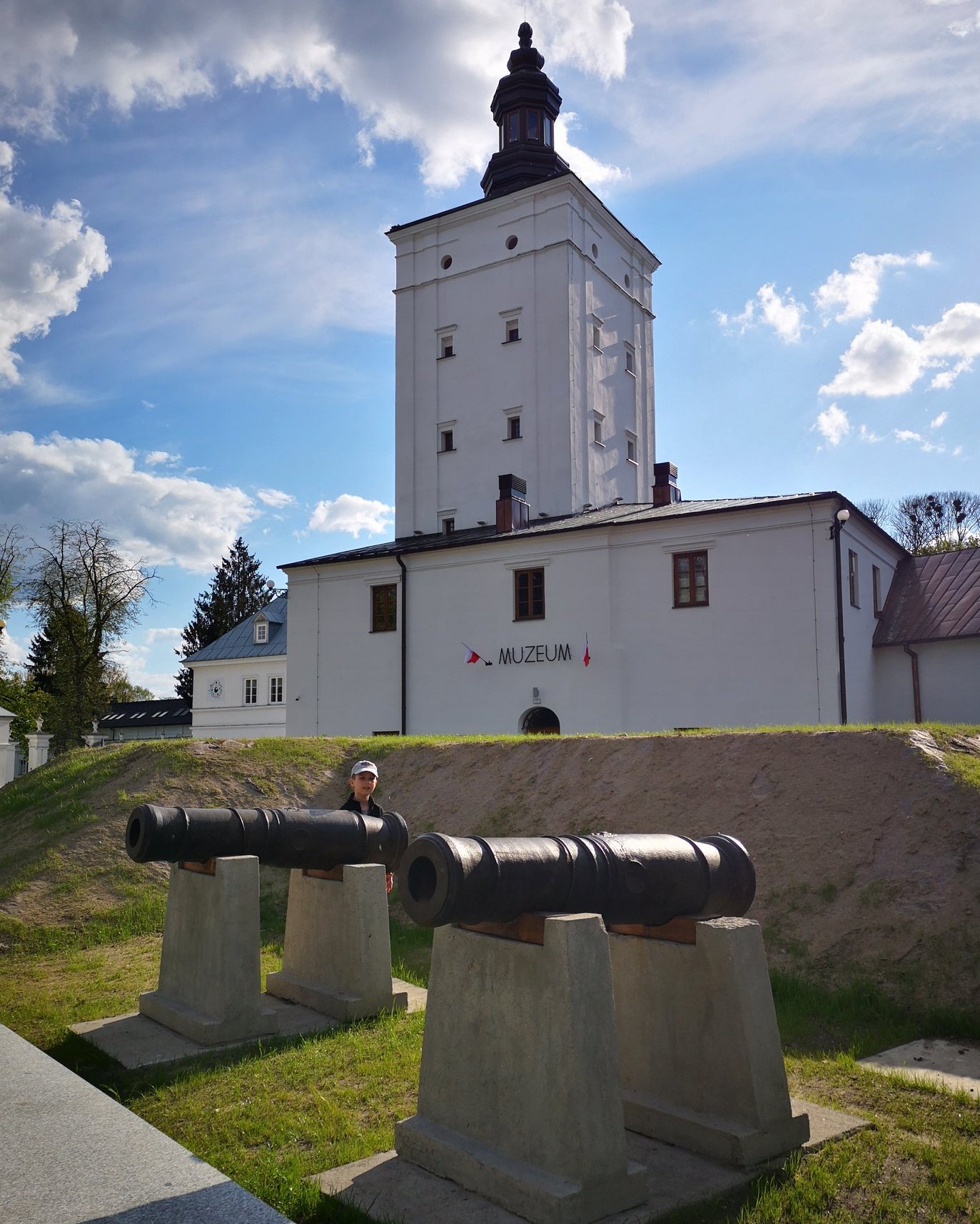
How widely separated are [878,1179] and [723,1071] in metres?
0.78

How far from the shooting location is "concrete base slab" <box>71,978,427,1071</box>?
657cm

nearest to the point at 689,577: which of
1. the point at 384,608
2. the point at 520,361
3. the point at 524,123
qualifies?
the point at 384,608

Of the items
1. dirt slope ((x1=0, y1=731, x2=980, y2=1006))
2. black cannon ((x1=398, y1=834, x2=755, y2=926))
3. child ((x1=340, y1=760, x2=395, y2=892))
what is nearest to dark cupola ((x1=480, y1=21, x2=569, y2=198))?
dirt slope ((x1=0, y1=731, x2=980, y2=1006))

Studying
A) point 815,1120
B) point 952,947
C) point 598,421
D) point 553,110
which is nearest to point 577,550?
point 598,421

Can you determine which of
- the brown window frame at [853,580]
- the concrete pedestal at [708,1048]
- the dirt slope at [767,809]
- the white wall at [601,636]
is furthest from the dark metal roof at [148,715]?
the concrete pedestal at [708,1048]

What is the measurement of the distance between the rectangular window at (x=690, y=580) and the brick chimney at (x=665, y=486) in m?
4.07

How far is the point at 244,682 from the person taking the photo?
156 feet

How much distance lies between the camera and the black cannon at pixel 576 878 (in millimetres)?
4348

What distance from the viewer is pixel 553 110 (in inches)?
1615

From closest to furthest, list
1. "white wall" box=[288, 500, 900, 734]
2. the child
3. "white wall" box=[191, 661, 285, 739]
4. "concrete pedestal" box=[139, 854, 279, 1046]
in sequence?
1. "concrete pedestal" box=[139, 854, 279, 1046]
2. the child
3. "white wall" box=[288, 500, 900, 734]
4. "white wall" box=[191, 661, 285, 739]

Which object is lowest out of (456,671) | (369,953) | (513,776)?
(369,953)

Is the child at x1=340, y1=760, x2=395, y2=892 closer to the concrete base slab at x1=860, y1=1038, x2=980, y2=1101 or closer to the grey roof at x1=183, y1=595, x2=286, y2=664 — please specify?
the concrete base slab at x1=860, y1=1038, x2=980, y2=1101

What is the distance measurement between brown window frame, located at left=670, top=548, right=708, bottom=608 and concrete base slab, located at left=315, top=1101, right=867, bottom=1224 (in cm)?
1892

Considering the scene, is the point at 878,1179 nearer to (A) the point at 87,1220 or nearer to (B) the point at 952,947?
(A) the point at 87,1220
